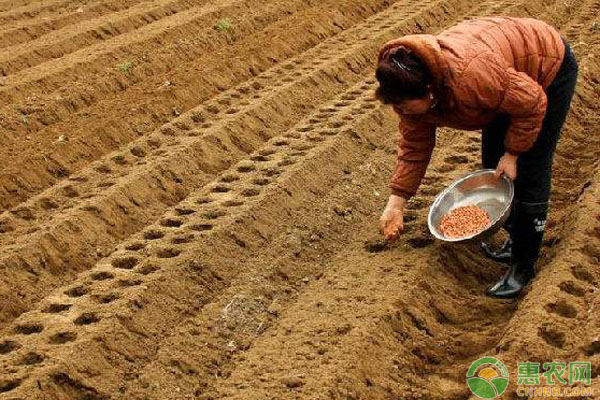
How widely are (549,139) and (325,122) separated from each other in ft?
9.13

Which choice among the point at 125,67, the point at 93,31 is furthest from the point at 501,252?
the point at 93,31

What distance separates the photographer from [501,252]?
4652 mm

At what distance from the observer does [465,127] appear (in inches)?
156

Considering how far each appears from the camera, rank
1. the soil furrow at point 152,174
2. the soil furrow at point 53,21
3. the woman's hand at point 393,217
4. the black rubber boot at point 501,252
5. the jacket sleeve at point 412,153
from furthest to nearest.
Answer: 1. the soil furrow at point 53,21
2. the soil furrow at point 152,174
3. the black rubber boot at point 501,252
4. the woman's hand at point 393,217
5. the jacket sleeve at point 412,153

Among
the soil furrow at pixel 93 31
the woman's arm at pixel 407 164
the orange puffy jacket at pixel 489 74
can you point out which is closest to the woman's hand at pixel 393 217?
the woman's arm at pixel 407 164

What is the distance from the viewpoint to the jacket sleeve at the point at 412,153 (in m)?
4.11

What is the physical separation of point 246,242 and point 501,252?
1.44 metres

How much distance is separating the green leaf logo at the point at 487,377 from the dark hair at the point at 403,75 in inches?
46.5

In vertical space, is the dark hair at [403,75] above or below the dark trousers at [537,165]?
above

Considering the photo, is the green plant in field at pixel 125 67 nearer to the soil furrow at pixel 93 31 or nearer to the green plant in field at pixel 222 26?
the soil furrow at pixel 93 31

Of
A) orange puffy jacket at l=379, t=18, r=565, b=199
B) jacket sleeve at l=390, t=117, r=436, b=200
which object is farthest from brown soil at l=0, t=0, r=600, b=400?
orange puffy jacket at l=379, t=18, r=565, b=199

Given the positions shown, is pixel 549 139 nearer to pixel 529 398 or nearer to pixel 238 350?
pixel 529 398

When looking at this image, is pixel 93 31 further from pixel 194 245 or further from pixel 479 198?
pixel 479 198

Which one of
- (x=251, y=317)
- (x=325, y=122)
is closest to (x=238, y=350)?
(x=251, y=317)
